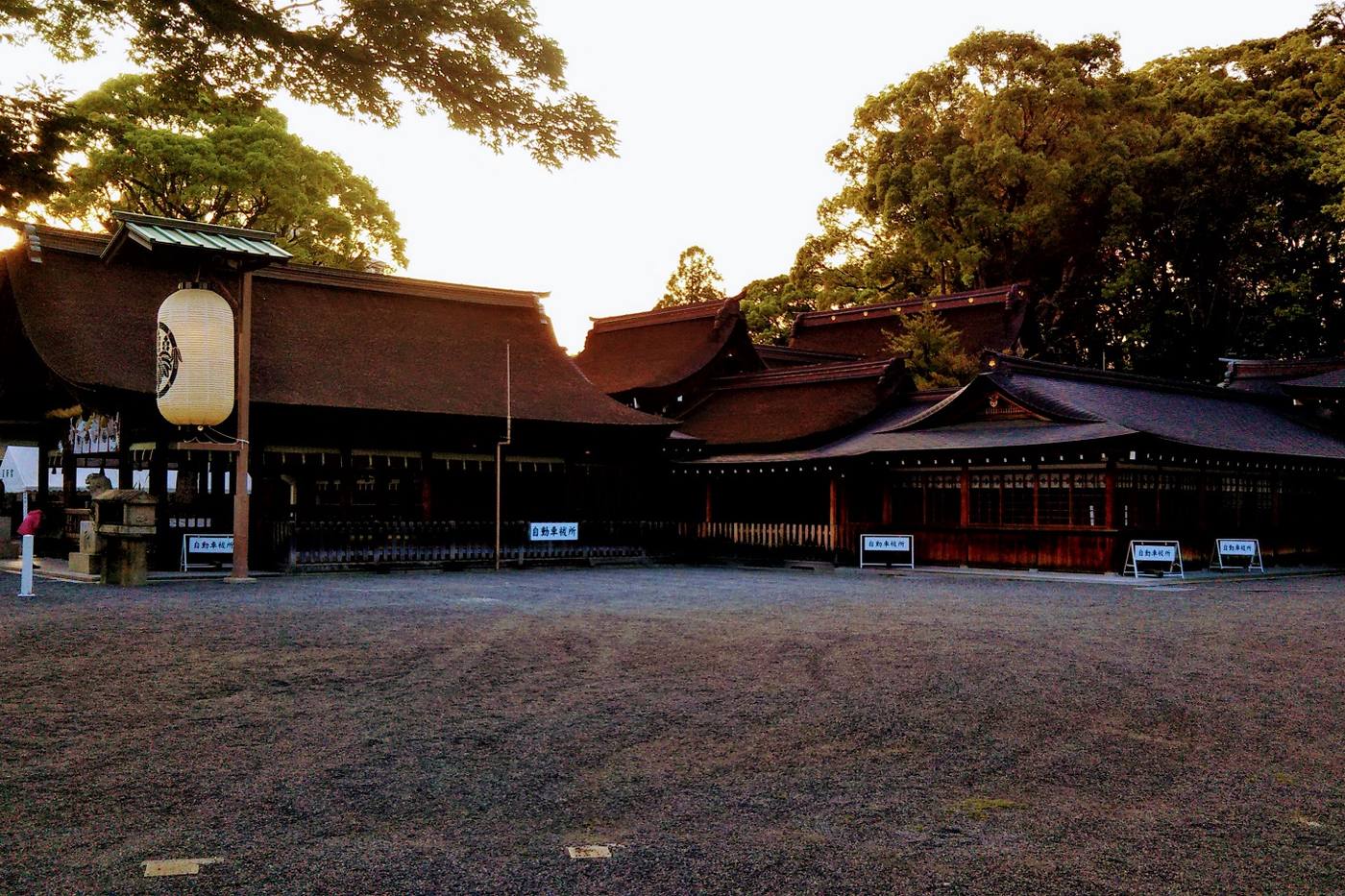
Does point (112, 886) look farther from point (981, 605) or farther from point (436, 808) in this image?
point (981, 605)

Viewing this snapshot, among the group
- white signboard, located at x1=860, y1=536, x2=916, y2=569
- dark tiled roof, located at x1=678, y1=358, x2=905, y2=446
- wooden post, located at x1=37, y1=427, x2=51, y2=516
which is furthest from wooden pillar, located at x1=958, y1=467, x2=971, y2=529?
wooden post, located at x1=37, y1=427, x2=51, y2=516

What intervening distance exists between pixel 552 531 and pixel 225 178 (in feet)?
56.5

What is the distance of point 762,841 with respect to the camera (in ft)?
15.9

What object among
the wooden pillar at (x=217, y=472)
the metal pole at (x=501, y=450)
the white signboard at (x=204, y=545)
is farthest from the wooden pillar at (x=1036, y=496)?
the wooden pillar at (x=217, y=472)

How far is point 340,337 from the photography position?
25594mm

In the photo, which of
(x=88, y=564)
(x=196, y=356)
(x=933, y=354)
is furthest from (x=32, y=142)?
(x=933, y=354)

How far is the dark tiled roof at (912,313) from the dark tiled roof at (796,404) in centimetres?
706

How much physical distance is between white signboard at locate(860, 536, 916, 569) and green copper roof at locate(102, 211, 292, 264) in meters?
13.2

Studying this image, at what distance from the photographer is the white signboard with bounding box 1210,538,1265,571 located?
22.9m

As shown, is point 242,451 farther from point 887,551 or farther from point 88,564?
point 887,551

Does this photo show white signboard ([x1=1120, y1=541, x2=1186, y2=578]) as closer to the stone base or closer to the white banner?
the white banner

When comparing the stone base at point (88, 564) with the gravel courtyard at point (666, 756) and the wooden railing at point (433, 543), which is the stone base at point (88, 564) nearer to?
the wooden railing at point (433, 543)

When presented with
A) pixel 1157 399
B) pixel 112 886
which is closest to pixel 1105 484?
pixel 1157 399

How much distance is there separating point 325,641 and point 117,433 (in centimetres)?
1335
